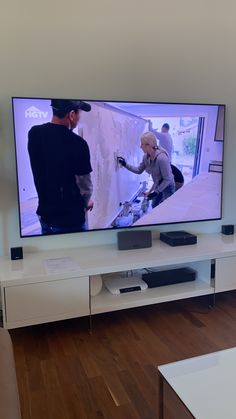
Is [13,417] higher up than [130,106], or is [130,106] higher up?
[130,106]

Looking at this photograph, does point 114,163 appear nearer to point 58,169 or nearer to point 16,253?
point 58,169

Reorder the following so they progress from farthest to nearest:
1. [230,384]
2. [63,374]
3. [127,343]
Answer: [127,343]
[63,374]
[230,384]

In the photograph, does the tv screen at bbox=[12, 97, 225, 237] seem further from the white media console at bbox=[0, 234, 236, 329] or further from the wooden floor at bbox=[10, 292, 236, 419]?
the wooden floor at bbox=[10, 292, 236, 419]

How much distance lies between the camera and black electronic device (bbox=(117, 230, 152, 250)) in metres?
2.74

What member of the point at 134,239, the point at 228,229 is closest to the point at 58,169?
the point at 134,239

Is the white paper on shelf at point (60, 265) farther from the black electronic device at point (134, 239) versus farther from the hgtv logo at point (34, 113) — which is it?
the hgtv logo at point (34, 113)

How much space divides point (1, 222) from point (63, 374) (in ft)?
3.76

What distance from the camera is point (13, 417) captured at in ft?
3.63

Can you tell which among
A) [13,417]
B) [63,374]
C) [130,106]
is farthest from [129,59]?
[13,417]

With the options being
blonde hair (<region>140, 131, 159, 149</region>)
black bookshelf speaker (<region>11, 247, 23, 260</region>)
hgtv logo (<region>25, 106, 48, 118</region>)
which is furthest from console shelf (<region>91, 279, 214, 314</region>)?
hgtv logo (<region>25, 106, 48, 118</region>)

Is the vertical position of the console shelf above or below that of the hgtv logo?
below

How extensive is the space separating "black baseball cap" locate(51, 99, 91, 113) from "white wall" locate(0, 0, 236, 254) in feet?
0.52

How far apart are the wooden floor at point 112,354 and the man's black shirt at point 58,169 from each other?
31.3 inches

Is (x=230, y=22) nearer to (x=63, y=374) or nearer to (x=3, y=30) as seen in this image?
(x=3, y=30)
